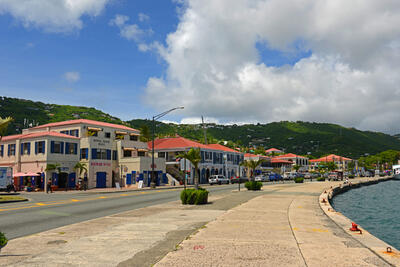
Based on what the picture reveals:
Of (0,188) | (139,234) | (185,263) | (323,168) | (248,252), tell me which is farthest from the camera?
(323,168)

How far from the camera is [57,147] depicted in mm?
47562

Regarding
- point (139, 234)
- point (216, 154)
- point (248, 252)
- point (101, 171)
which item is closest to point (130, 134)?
point (101, 171)

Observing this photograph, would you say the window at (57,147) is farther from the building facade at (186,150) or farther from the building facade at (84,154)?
the building facade at (186,150)

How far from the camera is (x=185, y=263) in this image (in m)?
8.17

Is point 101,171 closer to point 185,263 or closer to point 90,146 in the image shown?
point 90,146

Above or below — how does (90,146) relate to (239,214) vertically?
above

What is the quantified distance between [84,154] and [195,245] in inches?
1766

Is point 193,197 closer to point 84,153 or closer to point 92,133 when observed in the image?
point 84,153

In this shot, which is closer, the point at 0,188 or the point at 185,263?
the point at 185,263

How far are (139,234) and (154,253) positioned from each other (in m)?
3.20

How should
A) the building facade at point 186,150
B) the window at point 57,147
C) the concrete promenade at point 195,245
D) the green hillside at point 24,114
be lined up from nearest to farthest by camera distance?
the concrete promenade at point 195,245 → the window at point 57,147 → the building facade at point 186,150 → the green hillside at point 24,114

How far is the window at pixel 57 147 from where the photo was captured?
46625mm

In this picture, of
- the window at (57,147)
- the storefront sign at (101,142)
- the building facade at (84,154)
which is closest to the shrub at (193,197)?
the building facade at (84,154)

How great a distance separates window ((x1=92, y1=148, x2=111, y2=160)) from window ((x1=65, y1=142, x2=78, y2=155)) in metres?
2.63
